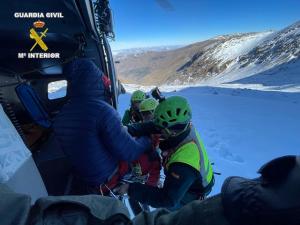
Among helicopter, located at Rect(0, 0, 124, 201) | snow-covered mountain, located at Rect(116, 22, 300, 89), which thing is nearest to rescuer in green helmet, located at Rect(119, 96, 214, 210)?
helicopter, located at Rect(0, 0, 124, 201)

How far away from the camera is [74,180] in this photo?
386cm

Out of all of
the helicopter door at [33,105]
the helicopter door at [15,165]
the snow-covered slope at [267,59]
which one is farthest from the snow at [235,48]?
the helicopter door at [15,165]

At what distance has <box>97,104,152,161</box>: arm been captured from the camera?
3.21m

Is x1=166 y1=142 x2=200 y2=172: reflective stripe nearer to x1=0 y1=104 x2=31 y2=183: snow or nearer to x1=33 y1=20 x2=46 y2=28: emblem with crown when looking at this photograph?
x1=0 y1=104 x2=31 y2=183: snow

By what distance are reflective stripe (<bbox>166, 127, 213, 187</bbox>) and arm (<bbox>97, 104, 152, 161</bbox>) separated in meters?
0.44

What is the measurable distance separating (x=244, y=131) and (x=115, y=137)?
6113 millimetres

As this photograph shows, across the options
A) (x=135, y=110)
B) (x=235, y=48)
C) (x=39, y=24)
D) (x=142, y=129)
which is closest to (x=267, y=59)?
(x=235, y=48)

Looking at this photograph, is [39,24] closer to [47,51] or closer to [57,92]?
[47,51]

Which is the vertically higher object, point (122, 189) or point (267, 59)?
point (122, 189)

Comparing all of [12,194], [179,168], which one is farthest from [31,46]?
[12,194]

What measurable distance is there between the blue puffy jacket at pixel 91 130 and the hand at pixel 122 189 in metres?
0.14

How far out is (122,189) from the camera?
135 inches

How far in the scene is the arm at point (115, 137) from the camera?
10.5 feet

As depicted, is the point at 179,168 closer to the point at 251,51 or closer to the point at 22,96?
the point at 22,96
